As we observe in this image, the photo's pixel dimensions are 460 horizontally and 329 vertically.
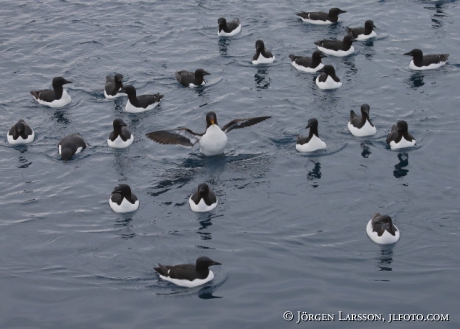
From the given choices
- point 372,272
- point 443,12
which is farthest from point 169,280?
point 443,12

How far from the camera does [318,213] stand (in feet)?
73.7

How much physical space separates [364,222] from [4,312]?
392 inches

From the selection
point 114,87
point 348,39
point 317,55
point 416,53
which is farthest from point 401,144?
point 114,87

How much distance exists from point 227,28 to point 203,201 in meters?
14.6

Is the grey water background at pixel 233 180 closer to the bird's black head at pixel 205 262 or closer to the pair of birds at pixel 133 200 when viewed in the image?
the pair of birds at pixel 133 200

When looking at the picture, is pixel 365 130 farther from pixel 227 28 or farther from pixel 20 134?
pixel 20 134

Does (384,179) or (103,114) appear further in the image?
(103,114)

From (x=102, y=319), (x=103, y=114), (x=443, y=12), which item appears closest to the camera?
(x=102, y=319)

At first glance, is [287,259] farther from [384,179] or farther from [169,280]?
[384,179]

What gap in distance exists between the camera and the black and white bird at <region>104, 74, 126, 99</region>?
29.6 m

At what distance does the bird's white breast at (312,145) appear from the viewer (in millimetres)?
25578

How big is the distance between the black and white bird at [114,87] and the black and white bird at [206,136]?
201 inches

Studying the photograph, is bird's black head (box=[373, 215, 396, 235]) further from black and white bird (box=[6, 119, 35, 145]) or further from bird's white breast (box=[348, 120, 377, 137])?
black and white bird (box=[6, 119, 35, 145])

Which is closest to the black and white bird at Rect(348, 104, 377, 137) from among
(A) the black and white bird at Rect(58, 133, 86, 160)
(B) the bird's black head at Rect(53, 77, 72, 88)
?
(A) the black and white bird at Rect(58, 133, 86, 160)
